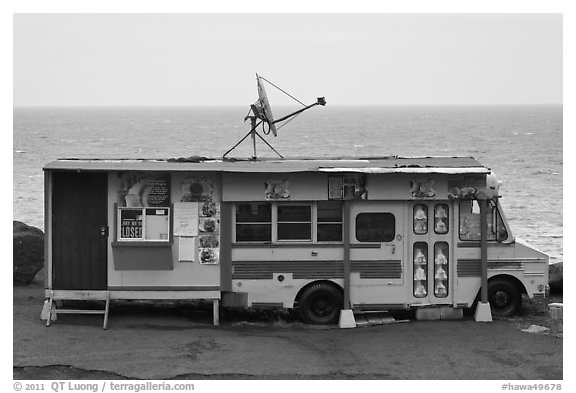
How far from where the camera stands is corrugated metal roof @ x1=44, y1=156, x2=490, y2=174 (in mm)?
18344

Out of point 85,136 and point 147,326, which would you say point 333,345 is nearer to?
point 147,326

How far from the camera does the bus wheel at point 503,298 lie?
757 inches

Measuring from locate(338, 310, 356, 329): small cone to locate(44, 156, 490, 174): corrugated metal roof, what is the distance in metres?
2.32

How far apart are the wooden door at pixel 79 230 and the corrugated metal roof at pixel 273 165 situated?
1.17 feet

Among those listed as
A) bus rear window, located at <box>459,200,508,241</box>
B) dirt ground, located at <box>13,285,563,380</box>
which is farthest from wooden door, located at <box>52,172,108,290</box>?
bus rear window, located at <box>459,200,508,241</box>

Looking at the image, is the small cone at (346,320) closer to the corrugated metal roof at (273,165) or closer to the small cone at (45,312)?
the corrugated metal roof at (273,165)

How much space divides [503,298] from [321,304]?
309 cm

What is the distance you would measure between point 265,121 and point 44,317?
4.99 metres

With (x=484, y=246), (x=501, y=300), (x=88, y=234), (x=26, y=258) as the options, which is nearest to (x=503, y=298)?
(x=501, y=300)

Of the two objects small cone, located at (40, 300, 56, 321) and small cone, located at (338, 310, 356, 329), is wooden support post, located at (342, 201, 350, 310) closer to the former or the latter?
small cone, located at (338, 310, 356, 329)

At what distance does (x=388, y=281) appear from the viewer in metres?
18.9

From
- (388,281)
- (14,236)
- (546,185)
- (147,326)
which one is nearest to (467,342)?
(388,281)

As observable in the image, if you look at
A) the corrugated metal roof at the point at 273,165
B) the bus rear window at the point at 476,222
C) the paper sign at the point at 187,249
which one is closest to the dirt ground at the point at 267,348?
the paper sign at the point at 187,249

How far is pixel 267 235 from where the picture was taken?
18781 millimetres
